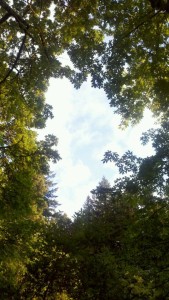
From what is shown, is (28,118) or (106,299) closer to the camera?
(28,118)

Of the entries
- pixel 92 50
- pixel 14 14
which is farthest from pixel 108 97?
pixel 14 14

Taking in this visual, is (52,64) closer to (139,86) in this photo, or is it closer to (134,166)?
(139,86)

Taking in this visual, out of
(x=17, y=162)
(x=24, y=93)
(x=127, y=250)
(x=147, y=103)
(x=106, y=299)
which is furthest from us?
(x=106, y=299)

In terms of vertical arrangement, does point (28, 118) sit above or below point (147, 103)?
below

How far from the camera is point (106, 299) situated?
12430 mm

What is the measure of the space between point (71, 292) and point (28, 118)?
786 cm

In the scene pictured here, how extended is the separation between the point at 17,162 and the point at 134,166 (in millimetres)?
3548

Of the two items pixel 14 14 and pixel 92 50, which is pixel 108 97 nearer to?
pixel 92 50

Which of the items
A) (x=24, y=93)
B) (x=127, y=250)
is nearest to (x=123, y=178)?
(x=127, y=250)

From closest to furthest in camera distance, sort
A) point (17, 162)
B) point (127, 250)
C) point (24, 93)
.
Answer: point (127, 250) → point (17, 162) → point (24, 93)

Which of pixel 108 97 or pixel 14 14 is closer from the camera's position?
pixel 14 14

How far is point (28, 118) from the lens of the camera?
10461 mm

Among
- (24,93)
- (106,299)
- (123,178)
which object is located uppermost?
(24,93)

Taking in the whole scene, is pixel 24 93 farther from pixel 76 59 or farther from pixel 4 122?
pixel 76 59
